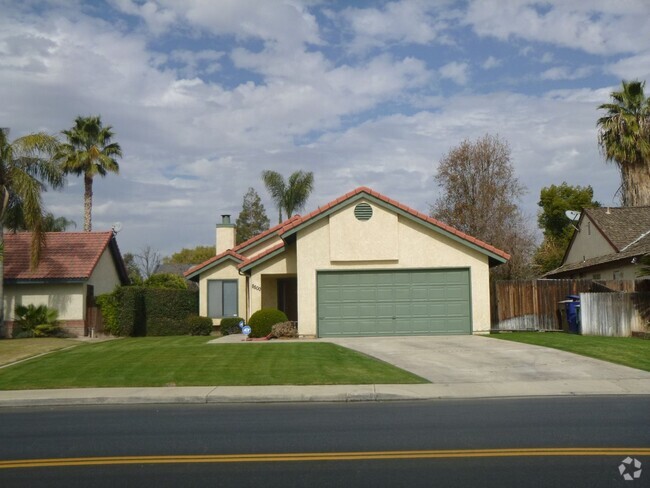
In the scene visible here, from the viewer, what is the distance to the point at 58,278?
94.4ft

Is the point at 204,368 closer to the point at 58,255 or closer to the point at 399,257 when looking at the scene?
the point at 399,257

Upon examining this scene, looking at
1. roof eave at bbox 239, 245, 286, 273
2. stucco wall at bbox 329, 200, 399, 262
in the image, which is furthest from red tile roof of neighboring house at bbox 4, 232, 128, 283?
stucco wall at bbox 329, 200, 399, 262

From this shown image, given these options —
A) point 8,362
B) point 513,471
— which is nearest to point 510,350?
point 513,471

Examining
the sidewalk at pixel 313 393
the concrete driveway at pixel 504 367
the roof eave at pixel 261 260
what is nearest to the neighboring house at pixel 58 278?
the roof eave at pixel 261 260

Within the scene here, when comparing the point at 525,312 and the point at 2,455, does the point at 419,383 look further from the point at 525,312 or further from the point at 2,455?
the point at 525,312

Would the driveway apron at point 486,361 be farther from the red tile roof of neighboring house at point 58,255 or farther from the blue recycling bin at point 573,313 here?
the red tile roof of neighboring house at point 58,255

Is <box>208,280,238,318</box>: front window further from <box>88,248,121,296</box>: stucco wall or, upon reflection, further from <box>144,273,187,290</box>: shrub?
<box>144,273,187,290</box>: shrub

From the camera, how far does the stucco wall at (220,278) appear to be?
31.6m

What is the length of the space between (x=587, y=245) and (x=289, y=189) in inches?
895

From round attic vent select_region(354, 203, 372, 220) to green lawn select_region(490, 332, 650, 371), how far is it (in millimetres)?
5835

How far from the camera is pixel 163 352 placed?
64.2ft

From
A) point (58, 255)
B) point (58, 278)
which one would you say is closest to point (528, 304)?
point (58, 278)

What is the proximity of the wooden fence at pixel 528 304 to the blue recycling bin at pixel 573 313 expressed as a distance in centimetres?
107

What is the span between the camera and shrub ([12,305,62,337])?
27.7 metres
